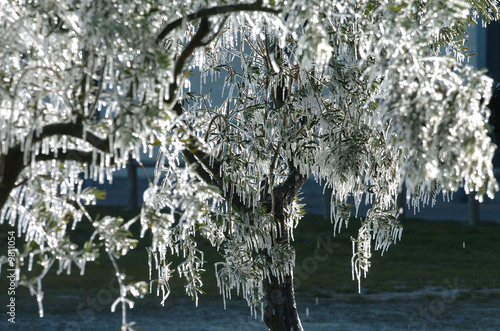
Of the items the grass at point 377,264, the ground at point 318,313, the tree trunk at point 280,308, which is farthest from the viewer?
the grass at point 377,264

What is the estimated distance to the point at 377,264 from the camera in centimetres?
896

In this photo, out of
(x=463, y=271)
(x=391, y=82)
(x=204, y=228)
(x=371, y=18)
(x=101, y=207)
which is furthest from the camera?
(x=101, y=207)

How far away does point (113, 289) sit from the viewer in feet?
26.2

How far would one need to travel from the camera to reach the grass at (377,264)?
310 inches

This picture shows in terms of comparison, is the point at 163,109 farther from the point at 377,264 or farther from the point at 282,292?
the point at 377,264

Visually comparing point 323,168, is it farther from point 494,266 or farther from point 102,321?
point 494,266

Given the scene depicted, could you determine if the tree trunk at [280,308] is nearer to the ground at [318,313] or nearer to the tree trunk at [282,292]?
the tree trunk at [282,292]

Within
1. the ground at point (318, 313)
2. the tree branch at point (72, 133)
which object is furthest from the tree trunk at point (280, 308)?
the ground at point (318, 313)

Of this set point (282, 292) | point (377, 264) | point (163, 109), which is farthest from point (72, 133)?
point (377, 264)

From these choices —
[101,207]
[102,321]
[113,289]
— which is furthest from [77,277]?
[101,207]

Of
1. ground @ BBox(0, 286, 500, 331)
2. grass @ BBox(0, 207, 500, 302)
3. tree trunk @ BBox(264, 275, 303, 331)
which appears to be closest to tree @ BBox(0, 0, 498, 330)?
tree trunk @ BBox(264, 275, 303, 331)

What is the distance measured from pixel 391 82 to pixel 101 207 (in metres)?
11.4

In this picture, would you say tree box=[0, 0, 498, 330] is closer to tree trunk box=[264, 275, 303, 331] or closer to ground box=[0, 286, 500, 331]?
tree trunk box=[264, 275, 303, 331]

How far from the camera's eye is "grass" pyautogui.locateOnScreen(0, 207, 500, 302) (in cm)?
788
